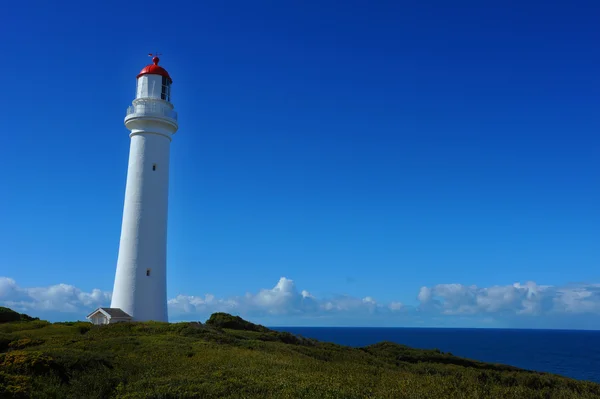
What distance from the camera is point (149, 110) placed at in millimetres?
31234

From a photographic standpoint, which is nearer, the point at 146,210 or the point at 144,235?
the point at 144,235

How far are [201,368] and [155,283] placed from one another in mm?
16445

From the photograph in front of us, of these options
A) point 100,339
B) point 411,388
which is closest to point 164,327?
point 100,339

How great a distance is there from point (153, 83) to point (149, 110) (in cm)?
214

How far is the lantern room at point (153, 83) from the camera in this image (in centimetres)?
3216

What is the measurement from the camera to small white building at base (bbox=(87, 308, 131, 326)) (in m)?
27.7

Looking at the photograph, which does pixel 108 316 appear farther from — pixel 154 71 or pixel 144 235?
pixel 154 71

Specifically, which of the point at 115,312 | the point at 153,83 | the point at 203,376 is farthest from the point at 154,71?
the point at 203,376

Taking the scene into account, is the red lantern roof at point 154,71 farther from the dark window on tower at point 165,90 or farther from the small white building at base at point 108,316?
the small white building at base at point 108,316

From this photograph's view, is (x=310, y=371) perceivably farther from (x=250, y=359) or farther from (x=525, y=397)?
(x=525, y=397)

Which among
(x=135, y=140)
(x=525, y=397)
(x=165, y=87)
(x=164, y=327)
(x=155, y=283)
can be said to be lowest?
(x=525, y=397)

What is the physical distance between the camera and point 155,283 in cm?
2955

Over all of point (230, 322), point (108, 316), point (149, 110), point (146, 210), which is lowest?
point (230, 322)

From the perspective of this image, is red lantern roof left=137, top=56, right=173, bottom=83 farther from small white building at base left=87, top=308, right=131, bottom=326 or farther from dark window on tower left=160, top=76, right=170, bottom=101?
small white building at base left=87, top=308, right=131, bottom=326
